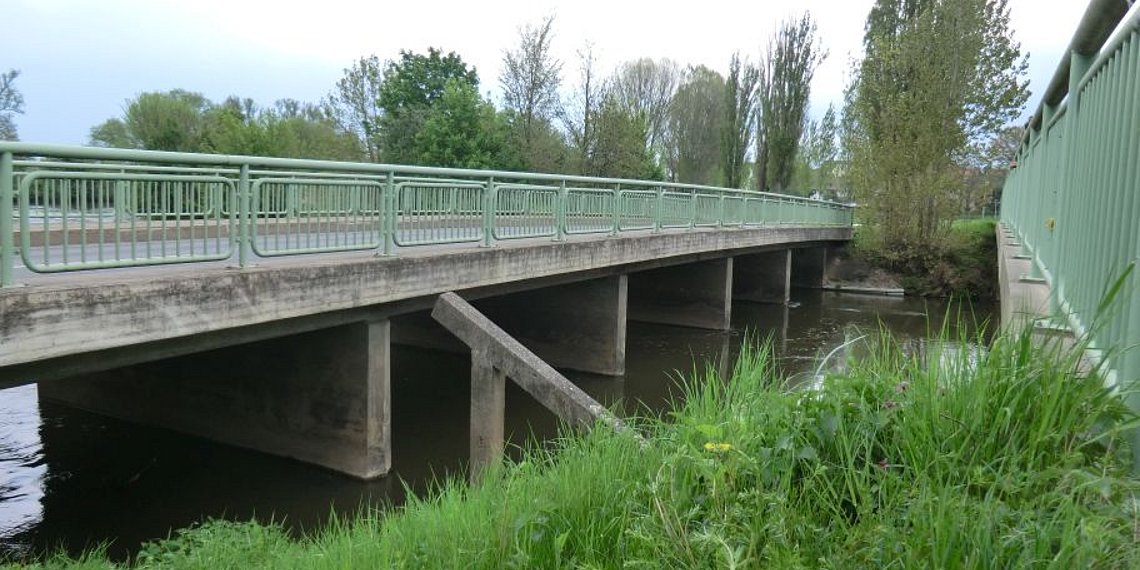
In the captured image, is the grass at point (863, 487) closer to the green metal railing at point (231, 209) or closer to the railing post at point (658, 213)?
the green metal railing at point (231, 209)

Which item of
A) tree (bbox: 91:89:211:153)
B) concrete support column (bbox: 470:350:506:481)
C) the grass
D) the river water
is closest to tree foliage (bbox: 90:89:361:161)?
tree (bbox: 91:89:211:153)

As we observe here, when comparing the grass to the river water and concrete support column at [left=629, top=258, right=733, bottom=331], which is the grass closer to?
the river water

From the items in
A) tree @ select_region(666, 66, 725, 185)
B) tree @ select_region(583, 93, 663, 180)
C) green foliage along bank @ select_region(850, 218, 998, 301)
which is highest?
tree @ select_region(666, 66, 725, 185)

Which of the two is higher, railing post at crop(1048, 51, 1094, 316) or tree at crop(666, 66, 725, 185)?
tree at crop(666, 66, 725, 185)

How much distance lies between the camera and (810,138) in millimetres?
50406

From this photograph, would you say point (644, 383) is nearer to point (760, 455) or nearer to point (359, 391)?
point (359, 391)

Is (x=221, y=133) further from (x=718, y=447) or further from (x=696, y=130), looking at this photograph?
(x=718, y=447)

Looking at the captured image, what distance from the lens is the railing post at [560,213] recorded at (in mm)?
11906

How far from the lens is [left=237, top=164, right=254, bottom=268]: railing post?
6711 mm

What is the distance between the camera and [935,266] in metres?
27.7

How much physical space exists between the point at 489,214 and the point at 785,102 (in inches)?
1314

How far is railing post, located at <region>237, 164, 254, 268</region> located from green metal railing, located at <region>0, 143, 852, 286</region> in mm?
12

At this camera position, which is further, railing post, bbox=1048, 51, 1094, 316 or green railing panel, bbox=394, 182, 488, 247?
green railing panel, bbox=394, 182, 488, 247

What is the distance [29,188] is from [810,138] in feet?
164
